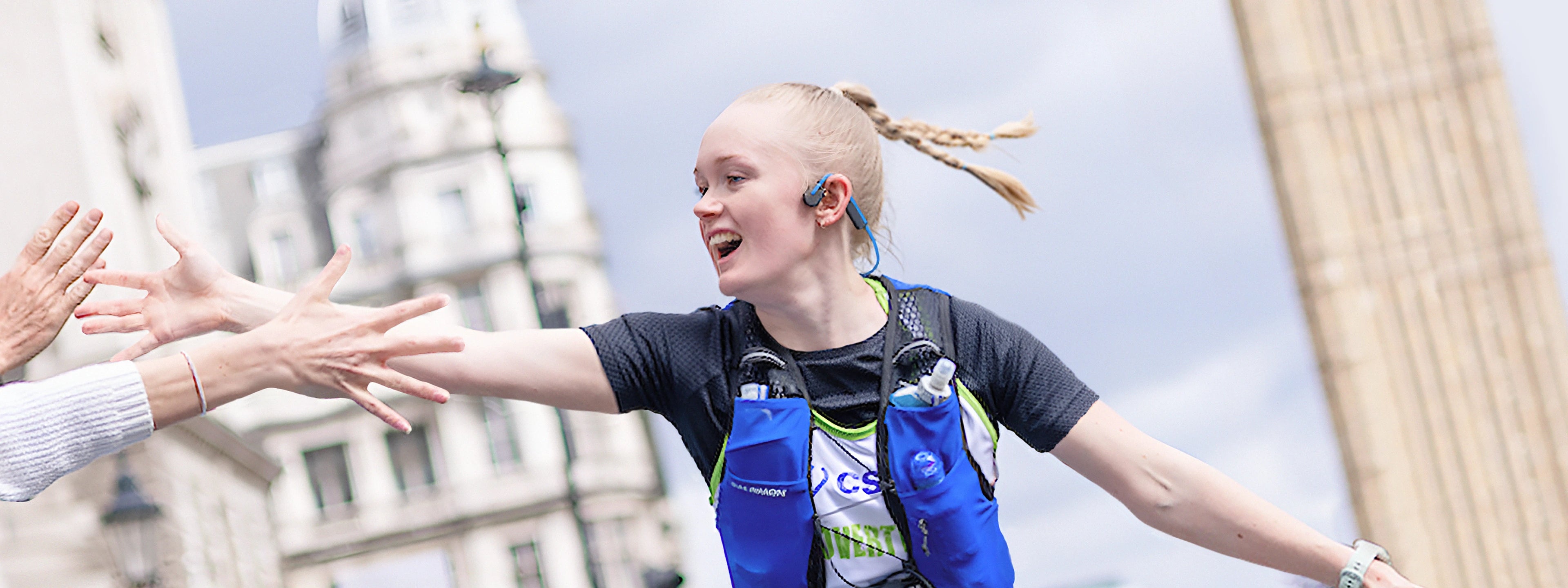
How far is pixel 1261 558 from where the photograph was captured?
7.59 feet

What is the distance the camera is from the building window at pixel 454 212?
23.5 meters

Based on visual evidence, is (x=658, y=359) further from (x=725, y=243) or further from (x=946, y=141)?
(x=946, y=141)

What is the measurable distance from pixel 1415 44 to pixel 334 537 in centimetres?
1789

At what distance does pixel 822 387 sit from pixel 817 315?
12cm

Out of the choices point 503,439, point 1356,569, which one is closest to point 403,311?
point 1356,569

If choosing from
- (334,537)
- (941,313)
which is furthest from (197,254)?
(334,537)

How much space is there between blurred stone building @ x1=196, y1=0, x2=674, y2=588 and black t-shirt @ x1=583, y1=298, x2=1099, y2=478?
17.6m

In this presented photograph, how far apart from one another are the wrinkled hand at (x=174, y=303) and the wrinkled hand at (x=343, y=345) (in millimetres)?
154

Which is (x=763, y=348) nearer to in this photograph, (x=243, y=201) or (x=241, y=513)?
(x=241, y=513)

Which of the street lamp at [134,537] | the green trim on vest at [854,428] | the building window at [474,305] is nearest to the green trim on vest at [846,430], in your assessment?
the green trim on vest at [854,428]

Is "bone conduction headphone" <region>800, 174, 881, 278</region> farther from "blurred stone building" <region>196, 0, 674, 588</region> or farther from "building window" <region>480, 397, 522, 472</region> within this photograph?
"building window" <region>480, 397, 522, 472</region>

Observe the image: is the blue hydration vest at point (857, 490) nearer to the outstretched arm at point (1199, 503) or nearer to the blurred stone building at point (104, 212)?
the outstretched arm at point (1199, 503)

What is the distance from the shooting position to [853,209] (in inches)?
91.9

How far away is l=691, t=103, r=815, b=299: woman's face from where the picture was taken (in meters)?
2.21
